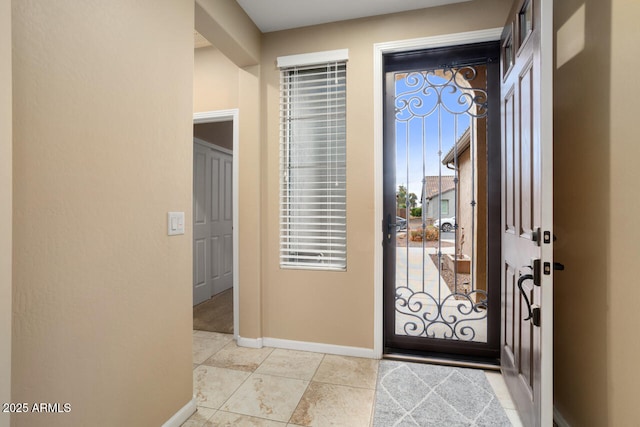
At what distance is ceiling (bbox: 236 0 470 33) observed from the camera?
7.72ft

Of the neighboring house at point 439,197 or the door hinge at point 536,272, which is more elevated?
the neighboring house at point 439,197

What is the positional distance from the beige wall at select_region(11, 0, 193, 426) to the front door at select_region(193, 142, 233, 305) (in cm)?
242

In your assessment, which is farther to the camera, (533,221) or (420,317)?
(420,317)

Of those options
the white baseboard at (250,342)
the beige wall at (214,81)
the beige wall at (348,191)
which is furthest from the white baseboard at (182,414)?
the beige wall at (214,81)

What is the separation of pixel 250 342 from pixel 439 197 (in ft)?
6.58

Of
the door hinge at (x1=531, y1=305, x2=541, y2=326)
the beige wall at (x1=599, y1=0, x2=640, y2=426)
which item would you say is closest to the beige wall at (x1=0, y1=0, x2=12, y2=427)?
the door hinge at (x1=531, y1=305, x2=541, y2=326)

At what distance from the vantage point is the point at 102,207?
4.33 feet

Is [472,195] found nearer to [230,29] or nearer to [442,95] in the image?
[442,95]

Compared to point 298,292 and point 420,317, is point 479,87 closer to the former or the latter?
point 420,317

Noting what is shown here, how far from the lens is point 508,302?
6.81 feet

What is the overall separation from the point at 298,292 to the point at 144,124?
1.75 m

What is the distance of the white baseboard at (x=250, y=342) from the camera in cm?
274

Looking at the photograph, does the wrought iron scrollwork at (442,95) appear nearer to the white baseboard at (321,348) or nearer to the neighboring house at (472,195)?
the neighboring house at (472,195)

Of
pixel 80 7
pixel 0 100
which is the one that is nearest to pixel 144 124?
pixel 80 7
